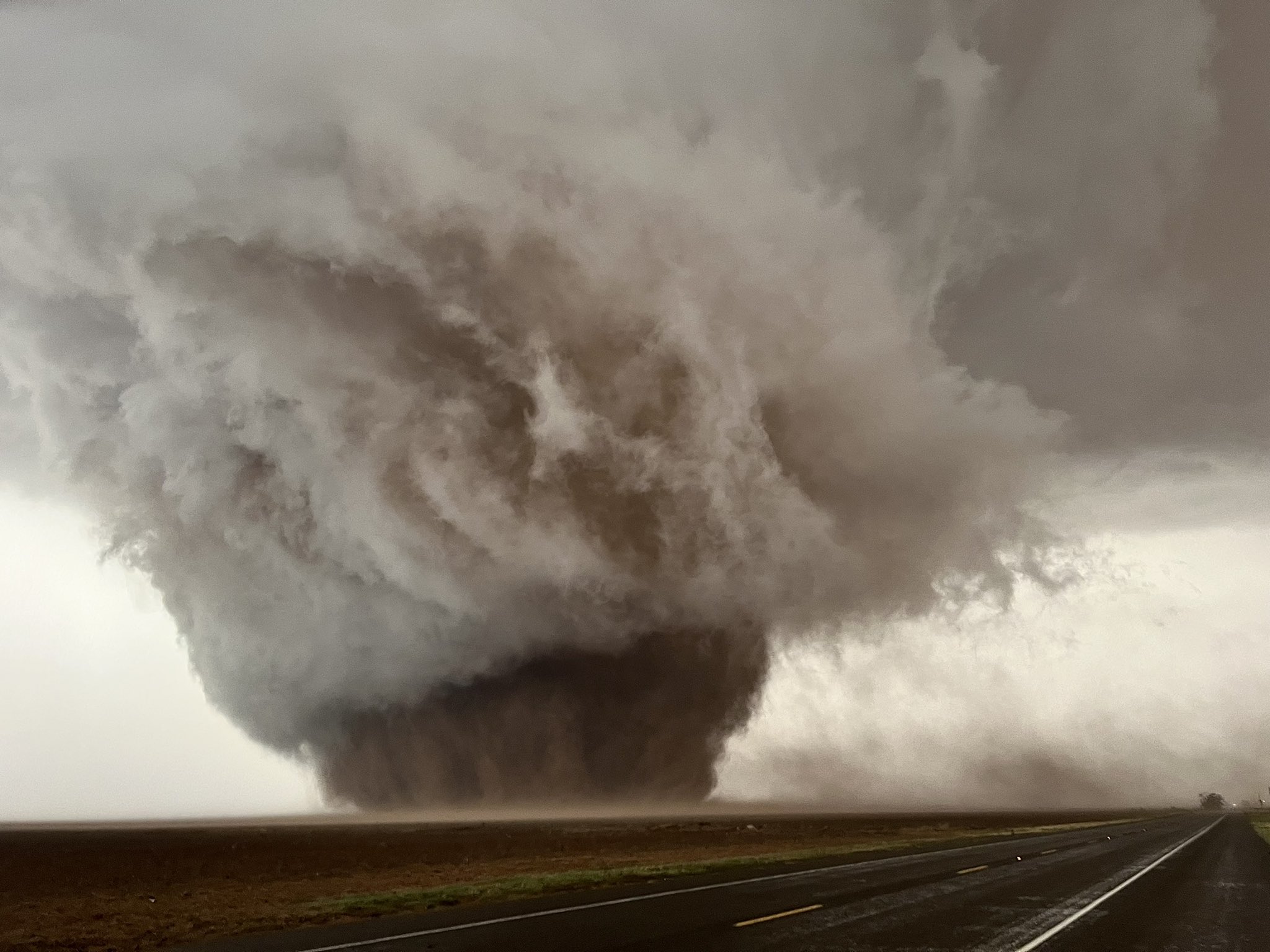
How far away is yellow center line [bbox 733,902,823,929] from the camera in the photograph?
1570cm

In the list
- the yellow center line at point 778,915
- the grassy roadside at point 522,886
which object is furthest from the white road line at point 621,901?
the yellow center line at point 778,915

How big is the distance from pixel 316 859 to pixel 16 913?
2194 centimetres

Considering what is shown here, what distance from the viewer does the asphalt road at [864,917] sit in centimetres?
1371

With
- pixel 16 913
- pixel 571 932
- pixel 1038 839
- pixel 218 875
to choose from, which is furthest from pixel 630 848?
pixel 571 932

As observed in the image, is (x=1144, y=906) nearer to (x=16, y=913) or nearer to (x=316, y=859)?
(x=16, y=913)

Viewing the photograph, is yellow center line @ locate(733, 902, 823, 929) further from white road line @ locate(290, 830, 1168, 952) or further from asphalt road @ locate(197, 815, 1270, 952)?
white road line @ locate(290, 830, 1168, 952)

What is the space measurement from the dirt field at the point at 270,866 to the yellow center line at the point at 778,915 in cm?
787

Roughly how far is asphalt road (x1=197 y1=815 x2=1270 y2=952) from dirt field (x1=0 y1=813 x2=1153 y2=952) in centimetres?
408

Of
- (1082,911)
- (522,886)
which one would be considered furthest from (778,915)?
(522,886)

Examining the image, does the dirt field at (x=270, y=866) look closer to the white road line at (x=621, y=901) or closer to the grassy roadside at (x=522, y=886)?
the grassy roadside at (x=522, y=886)

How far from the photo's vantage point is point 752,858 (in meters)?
34.7

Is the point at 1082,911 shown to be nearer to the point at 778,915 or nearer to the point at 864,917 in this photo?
the point at 864,917

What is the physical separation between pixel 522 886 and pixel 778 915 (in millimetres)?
9053

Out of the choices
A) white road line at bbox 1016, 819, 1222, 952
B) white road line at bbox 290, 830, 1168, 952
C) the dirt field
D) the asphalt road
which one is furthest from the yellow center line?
the dirt field
